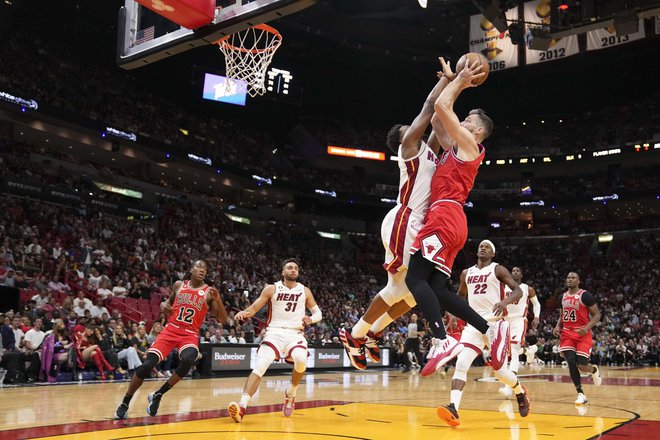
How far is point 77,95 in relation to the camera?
2741cm

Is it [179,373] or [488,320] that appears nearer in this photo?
[179,373]

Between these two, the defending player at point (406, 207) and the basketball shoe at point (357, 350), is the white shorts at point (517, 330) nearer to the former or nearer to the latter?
the basketball shoe at point (357, 350)

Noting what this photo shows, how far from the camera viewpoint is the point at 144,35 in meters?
8.91

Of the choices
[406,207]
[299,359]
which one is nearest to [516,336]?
[299,359]

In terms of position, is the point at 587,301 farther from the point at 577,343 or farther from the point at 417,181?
the point at 417,181

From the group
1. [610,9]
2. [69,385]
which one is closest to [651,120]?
[610,9]

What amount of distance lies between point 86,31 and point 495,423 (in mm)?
29152

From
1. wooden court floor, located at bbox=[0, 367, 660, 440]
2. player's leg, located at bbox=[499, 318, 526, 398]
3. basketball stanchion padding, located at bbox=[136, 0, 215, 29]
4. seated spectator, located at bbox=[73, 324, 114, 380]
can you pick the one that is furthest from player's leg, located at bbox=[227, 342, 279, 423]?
seated spectator, located at bbox=[73, 324, 114, 380]

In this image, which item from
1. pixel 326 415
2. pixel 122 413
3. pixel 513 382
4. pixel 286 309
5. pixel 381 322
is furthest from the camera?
pixel 286 309

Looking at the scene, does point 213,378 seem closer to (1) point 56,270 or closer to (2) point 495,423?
(1) point 56,270

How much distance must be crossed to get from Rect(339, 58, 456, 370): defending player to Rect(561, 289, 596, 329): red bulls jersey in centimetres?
536

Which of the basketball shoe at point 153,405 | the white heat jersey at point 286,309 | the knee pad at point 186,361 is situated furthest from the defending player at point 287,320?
the basketball shoe at point 153,405

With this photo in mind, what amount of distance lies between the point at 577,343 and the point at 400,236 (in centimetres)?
586

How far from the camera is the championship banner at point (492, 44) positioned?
22328mm
